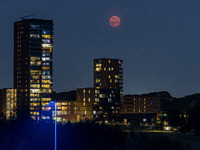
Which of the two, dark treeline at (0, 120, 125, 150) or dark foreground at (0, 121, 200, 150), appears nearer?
dark foreground at (0, 121, 200, 150)

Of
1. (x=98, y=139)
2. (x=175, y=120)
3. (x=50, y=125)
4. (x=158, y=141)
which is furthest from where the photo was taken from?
(x=175, y=120)

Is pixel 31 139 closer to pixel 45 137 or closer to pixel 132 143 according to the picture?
pixel 45 137

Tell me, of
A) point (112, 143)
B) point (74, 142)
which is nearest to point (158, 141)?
point (112, 143)

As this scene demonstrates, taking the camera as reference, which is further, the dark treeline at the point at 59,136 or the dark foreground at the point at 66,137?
the dark treeline at the point at 59,136

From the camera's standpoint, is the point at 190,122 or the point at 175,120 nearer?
the point at 190,122

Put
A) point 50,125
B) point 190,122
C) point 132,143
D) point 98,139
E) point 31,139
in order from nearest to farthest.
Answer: point 132,143
point 98,139
point 31,139
point 50,125
point 190,122

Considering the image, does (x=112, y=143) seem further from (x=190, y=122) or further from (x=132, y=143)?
(x=190, y=122)

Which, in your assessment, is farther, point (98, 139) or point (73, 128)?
point (73, 128)

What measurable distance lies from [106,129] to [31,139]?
28.8ft

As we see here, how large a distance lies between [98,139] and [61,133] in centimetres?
622

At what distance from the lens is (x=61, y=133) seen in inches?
1924

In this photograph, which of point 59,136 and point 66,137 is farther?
point 59,136

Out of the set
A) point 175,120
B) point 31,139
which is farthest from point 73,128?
point 175,120

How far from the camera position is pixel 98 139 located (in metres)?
44.4
